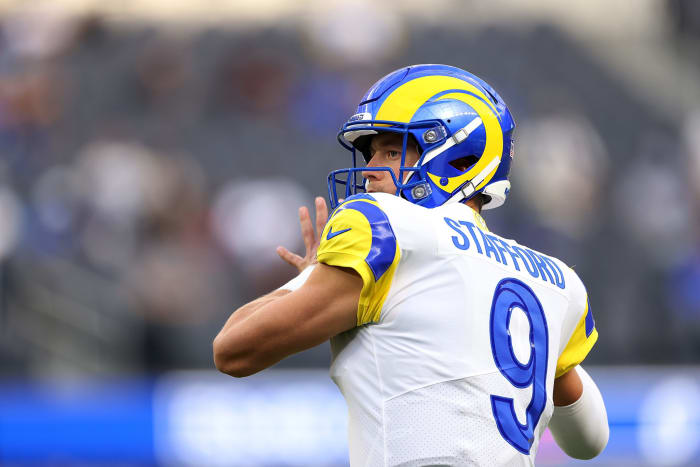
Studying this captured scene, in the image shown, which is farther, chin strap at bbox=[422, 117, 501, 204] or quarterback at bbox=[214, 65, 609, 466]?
chin strap at bbox=[422, 117, 501, 204]

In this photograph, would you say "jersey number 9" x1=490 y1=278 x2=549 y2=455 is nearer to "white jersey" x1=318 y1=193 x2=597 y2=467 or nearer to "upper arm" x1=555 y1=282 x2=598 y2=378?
"white jersey" x1=318 y1=193 x2=597 y2=467

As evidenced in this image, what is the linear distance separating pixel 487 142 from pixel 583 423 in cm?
88

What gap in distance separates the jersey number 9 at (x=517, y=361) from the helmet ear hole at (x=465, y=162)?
39cm

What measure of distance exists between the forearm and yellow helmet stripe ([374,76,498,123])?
87cm

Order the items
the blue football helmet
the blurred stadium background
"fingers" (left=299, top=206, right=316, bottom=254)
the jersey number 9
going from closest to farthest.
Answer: the jersey number 9 → the blue football helmet → "fingers" (left=299, top=206, right=316, bottom=254) → the blurred stadium background

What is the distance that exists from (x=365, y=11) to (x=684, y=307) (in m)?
5.00

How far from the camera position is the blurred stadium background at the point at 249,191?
7.50m

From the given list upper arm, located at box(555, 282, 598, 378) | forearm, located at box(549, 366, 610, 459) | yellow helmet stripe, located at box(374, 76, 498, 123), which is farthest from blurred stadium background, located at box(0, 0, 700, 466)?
yellow helmet stripe, located at box(374, 76, 498, 123)

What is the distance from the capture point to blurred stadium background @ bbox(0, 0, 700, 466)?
7.50 m

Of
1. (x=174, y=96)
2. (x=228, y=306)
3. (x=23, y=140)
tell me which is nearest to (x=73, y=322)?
(x=228, y=306)

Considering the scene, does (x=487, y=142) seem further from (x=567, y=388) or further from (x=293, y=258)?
(x=567, y=388)

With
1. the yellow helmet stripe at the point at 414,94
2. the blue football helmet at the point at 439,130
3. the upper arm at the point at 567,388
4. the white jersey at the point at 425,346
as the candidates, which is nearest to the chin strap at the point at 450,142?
the blue football helmet at the point at 439,130

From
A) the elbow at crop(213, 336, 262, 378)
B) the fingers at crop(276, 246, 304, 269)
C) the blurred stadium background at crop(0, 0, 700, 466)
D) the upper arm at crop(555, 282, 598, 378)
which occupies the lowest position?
the elbow at crop(213, 336, 262, 378)

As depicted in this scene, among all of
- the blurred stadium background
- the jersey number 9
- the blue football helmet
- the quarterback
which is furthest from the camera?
the blurred stadium background
